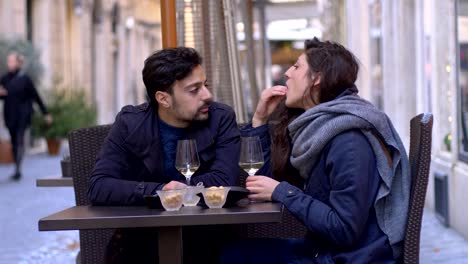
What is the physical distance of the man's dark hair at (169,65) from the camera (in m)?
3.91

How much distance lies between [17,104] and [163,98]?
36.3 ft

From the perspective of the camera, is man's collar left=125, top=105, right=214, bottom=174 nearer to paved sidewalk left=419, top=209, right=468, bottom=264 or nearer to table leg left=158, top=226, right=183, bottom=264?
table leg left=158, top=226, right=183, bottom=264

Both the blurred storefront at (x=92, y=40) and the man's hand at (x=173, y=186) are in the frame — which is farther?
the blurred storefront at (x=92, y=40)

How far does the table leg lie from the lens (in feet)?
11.1

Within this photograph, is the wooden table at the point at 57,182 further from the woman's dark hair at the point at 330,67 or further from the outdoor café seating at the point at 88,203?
the woman's dark hair at the point at 330,67

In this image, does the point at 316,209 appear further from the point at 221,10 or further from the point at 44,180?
the point at 221,10

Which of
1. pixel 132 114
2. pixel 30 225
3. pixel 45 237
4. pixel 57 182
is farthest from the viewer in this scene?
pixel 30 225

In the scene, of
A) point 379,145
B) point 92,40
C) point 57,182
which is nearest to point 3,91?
point 57,182

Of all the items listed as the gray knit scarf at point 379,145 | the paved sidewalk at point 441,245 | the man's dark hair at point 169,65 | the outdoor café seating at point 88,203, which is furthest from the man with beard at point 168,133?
the paved sidewalk at point 441,245

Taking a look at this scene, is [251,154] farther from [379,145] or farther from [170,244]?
[379,145]

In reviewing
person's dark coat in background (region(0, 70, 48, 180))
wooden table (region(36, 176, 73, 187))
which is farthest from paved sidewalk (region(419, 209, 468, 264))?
person's dark coat in background (region(0, 70, 48, 180))

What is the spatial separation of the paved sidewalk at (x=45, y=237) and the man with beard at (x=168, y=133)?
122 inches

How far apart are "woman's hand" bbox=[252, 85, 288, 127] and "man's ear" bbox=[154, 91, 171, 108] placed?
0.39m

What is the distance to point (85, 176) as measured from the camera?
14.7 ft
